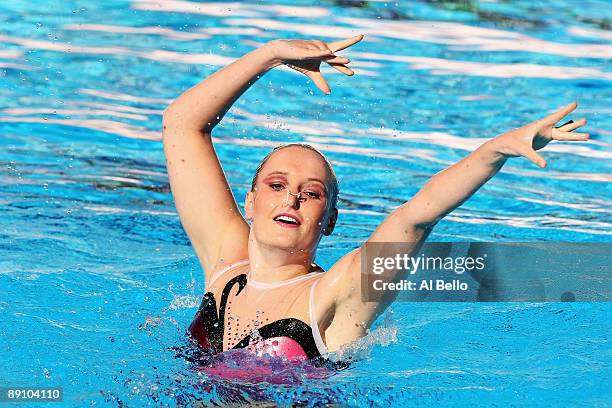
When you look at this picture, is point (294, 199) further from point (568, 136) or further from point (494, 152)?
point (568, 136)

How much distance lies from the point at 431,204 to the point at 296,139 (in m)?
3.78

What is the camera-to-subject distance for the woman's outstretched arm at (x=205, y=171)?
12.1 ft

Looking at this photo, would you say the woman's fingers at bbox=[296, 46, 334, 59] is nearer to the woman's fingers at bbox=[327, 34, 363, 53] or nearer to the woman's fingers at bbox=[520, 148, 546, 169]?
the woman's fingers at bbox=[327, 34, 363, 53]

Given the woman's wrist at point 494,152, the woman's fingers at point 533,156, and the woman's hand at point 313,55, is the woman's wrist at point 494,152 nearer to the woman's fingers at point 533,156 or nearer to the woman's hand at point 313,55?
the woman's fingers at point 533,156

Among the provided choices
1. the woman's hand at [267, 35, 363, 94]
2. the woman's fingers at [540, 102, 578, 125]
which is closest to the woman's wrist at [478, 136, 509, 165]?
the woman's fingers at [540, 102, 578, 125]

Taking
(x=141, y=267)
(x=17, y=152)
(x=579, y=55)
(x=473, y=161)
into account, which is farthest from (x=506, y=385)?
(x=579, y=55)

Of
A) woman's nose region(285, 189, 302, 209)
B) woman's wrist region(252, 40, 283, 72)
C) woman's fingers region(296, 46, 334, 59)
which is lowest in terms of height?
woman's nose region(285, 189, 302, 209)

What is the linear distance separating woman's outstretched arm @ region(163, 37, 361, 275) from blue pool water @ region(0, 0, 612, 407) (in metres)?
0.43

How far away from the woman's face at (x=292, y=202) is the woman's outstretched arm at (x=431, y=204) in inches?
7.8

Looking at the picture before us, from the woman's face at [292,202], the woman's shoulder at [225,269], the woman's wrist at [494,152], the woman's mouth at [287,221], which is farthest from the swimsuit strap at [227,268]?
the woman's wrist at [494,152]

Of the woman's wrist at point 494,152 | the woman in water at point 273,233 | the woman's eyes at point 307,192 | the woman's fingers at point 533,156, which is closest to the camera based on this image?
the woman's fingers at point 533,156

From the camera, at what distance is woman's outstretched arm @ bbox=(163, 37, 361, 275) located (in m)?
3.69

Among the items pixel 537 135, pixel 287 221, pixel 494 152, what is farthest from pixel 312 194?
pixel 537 135

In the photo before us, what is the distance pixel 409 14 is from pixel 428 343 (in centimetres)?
487
